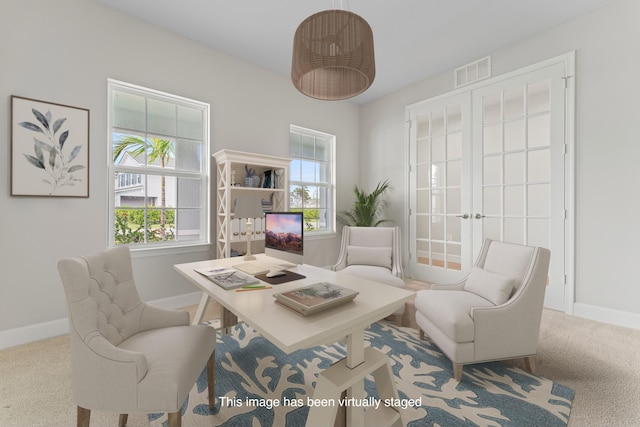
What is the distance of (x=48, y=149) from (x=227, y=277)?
6.74 ft

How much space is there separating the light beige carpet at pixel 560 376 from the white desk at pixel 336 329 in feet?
3.09

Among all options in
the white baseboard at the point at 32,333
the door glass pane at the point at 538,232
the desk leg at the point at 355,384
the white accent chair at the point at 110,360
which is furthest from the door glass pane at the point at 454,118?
the white baseboard at the point at 32,333

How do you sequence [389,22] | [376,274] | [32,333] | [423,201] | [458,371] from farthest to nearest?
[423,201] < [389,22] < [376,274] < [32,333] < [458,371]

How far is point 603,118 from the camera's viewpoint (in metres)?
2.64

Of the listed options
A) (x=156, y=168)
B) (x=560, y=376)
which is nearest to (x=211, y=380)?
(x=560, y=376)

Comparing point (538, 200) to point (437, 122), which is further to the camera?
point (437, 122)

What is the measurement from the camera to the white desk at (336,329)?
0.94 meters

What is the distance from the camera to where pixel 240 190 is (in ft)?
10.8

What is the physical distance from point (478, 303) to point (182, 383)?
6.06 feet

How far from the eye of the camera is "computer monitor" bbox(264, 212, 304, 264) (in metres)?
1.83

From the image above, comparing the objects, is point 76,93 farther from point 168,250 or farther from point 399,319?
point 399,319

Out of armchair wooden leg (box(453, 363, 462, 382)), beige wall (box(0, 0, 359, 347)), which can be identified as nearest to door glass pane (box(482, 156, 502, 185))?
armchair wooden leg (box(453, 363, 462, 382))

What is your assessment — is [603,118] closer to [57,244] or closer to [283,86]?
[283,86]

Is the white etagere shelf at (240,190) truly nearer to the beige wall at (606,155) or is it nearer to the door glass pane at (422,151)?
the door glass pane at (422,151)
